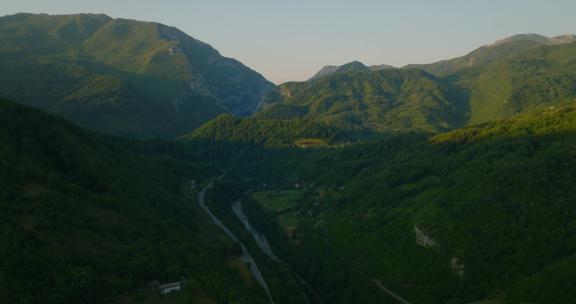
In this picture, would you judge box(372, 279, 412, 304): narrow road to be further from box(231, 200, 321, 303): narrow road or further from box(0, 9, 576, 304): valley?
box(231, 200, 321, 303): narrow road

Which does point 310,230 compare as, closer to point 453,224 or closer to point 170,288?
point 453,224

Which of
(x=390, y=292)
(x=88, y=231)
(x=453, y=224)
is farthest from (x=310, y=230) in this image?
(x=88, y=231)

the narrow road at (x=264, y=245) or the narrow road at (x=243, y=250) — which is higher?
the narrow road at (x=243, y=250)

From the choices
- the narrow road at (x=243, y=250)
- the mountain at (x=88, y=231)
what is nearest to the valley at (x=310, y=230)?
the mountain at (x=88, y=231)

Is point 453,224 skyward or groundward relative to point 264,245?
skyward

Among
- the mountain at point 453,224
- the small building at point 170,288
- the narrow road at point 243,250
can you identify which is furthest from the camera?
the narrow road at point 243,250

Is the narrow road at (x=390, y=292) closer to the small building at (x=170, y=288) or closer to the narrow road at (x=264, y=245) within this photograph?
the narrow road at (x=264, y=245)

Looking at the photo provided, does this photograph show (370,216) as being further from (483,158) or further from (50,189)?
(50,189)

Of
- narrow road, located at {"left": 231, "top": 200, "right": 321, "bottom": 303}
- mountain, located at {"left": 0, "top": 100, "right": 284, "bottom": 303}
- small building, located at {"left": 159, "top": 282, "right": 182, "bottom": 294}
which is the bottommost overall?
narrow road, located at {"left": 231, "top": 200, "right": 321, "bottom": 303}

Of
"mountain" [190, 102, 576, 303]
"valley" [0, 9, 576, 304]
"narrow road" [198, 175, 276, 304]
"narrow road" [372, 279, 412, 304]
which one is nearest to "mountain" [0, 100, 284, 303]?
"valley" [0, 9, 576, 304]

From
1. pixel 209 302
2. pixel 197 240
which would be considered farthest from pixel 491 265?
pixel 197 240
